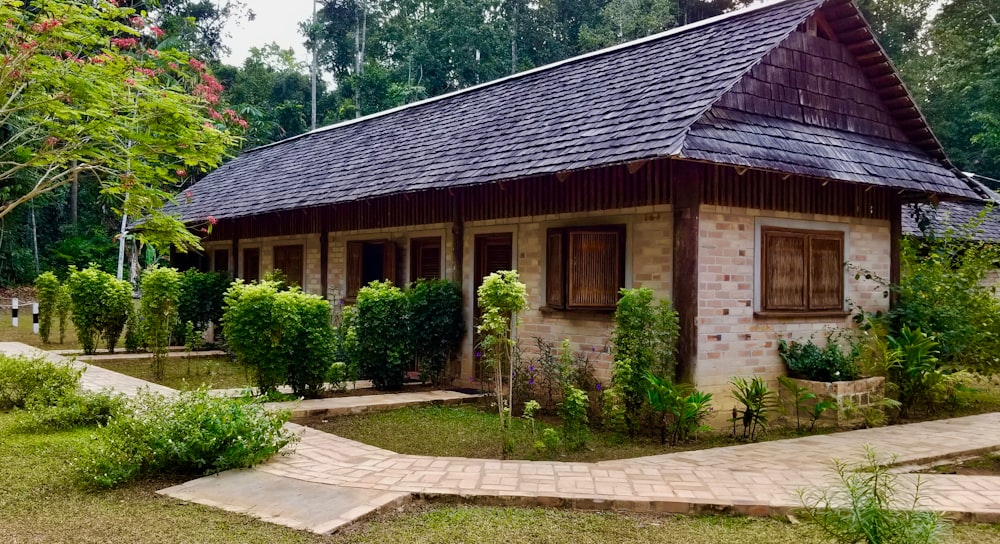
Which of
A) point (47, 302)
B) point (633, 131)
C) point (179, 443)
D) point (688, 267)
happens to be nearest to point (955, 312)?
point (688, 267)

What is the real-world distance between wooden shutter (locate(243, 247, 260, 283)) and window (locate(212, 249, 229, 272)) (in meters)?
0.82

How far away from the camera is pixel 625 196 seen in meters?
8.88

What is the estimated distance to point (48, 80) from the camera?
7297mm

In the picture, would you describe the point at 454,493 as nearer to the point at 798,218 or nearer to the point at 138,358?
the point at 798,218

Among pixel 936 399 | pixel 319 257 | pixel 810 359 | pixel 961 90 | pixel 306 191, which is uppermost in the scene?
pixel 961 90

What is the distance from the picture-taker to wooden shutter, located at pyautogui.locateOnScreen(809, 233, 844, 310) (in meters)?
9.55

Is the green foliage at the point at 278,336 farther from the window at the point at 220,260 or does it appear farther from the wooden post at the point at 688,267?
the window at the point at 220,260

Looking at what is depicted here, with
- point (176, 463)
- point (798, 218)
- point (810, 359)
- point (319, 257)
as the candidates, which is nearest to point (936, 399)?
point (810, 359)

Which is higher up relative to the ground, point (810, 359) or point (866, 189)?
point (866, 189)

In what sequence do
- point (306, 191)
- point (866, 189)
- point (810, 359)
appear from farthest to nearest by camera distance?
1. point (306, 191)
2. point (866, 189)
3. point (810, 359)

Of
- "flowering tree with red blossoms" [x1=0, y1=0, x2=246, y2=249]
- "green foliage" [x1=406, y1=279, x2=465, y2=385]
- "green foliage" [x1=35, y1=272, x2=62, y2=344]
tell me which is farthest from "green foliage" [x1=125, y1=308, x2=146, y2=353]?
"green foliage" [x1=406, y1=279, x2=465, y2=385]

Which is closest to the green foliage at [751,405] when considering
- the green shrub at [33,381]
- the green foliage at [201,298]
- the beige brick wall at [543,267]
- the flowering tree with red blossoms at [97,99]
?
the beige brick wall at [543,267]

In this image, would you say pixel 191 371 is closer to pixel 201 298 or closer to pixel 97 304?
pixel 97 304

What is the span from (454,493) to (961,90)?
2980 cm
